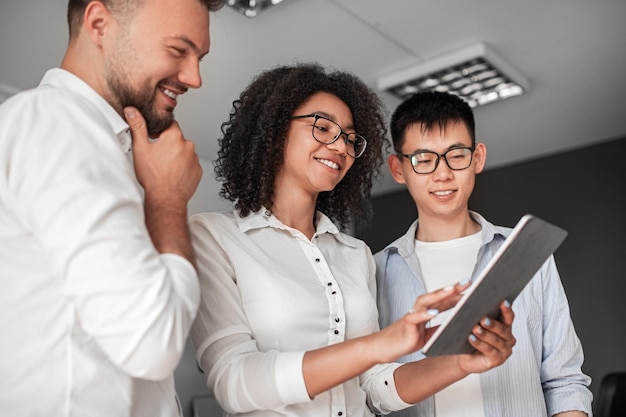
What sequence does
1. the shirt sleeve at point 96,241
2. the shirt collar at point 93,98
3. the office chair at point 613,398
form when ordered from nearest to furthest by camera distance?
the shirt sleeve at point 96,241, the shirt collar at point 93,98, the office chair at point 613,398

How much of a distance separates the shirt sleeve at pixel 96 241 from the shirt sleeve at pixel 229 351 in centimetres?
33

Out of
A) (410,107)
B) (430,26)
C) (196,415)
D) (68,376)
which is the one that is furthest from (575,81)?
(68,376)

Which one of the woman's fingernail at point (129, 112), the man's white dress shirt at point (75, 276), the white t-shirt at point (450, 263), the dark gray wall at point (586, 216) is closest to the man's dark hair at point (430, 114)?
the white t-shirt at point (450, 263)

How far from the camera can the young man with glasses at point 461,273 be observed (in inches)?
75.5

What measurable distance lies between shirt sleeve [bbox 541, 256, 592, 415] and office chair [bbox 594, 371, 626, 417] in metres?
2.04

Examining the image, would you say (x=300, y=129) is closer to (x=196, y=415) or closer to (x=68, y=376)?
(x=68, y=376)

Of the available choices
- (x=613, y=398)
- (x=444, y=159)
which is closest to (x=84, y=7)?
(x=444, y=159)

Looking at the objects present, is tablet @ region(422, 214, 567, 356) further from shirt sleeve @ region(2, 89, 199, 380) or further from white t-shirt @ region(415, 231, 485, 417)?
white t-shirt @ region(415, 231, 485, 417)

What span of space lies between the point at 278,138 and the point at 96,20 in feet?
2.20

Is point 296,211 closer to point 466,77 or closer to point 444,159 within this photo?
point 444,159

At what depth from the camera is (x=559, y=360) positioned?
6.47 feet

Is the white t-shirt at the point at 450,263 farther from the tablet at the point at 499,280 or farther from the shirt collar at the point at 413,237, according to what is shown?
the tablet at the point at 499,280

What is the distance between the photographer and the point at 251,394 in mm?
1366

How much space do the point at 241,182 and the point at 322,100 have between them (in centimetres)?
31
